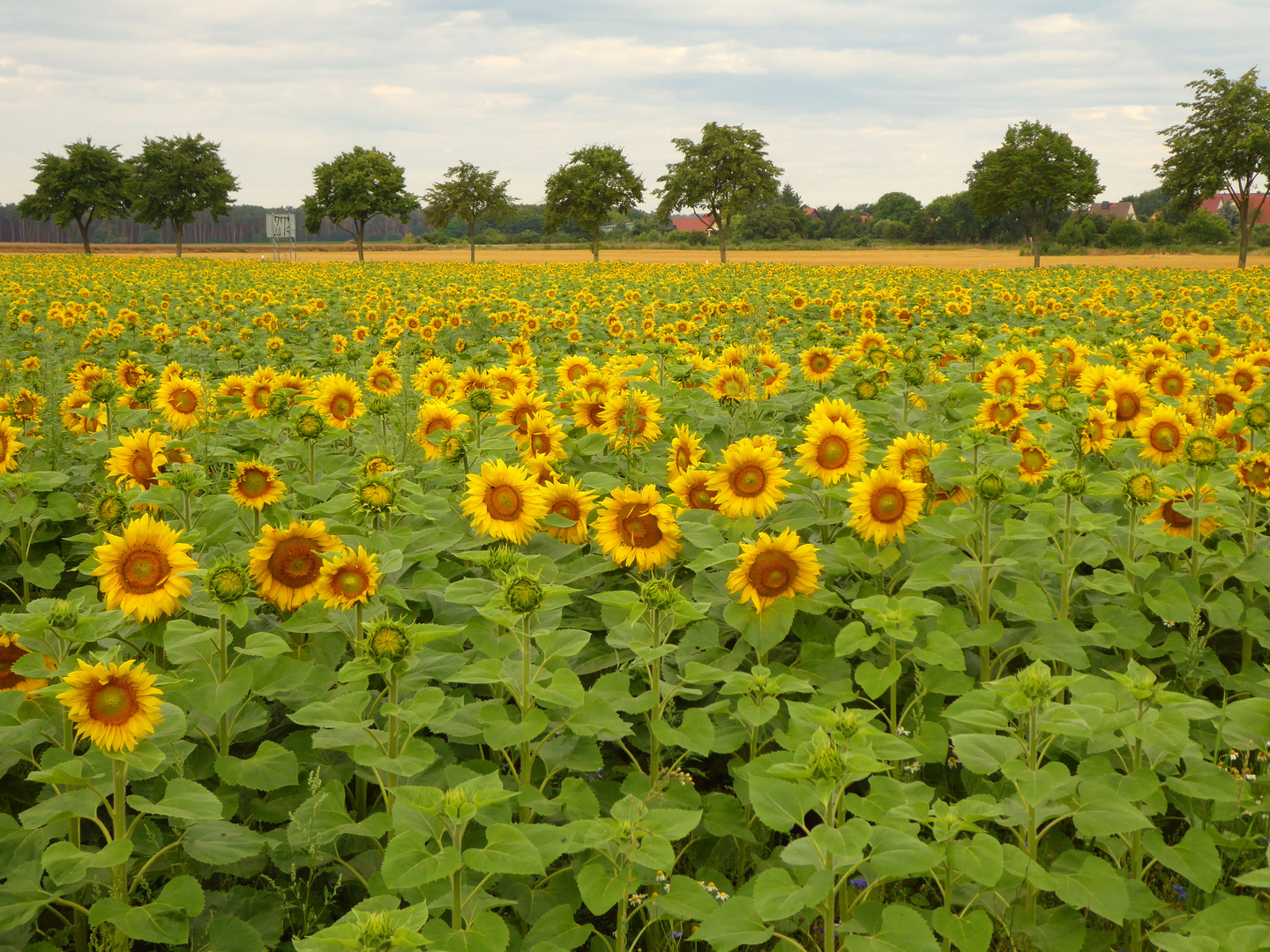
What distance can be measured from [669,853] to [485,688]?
1.54 meters

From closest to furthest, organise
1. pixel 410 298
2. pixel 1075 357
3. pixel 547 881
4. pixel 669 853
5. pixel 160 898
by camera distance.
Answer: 1. pixel 669 853
2. pixel 160 898
3. pixel 547 881
4. pixel 1075 357
5. pixel 410 298

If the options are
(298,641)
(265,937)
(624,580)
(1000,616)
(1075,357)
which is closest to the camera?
(265,937)

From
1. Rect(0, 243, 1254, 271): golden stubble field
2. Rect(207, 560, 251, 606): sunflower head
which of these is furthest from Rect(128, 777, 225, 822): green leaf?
Rect(0, 243, 1254, 271): golden stubble field

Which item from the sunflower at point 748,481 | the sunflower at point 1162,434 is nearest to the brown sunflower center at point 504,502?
the sunflower at point 748,481

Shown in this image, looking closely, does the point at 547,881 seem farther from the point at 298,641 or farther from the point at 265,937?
the point at 298,641

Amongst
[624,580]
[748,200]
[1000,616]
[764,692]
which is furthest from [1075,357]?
[748,200]

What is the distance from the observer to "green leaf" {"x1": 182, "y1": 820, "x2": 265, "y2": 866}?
7.83 feet

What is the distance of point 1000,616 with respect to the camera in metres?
3.71

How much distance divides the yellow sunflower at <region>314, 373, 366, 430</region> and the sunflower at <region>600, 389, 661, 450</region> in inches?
58.9

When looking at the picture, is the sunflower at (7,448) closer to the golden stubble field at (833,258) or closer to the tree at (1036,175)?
the golden stubble field at (833,258)

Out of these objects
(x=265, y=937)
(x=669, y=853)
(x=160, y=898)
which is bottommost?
(x=265, y=937)

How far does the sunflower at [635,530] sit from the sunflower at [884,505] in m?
0.74

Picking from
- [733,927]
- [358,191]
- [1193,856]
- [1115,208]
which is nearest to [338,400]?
[733,927]

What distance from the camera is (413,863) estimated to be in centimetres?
199
